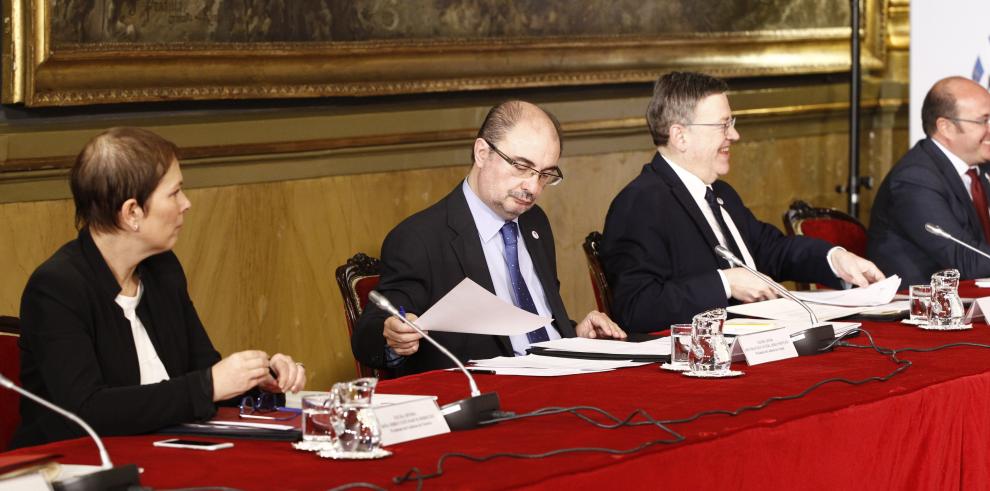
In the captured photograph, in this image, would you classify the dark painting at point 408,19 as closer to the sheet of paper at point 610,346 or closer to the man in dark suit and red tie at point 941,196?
the man in dark suit and red tie at point 941,196

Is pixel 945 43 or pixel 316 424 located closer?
pixel 316 424

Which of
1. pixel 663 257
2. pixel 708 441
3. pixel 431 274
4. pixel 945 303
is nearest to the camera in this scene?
pixel 708 441

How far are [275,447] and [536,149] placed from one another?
1.45 m

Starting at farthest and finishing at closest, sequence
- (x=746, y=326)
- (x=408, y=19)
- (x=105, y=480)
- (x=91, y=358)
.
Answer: (x=408, y=19)
(x=746, y=326)
(x=91, y=358)
(x=105, y=480)

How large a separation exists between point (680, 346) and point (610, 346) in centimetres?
30

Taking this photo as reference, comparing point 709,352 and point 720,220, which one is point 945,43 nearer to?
point 720,220

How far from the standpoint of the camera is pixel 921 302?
3508 mm

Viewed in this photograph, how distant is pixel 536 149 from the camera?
11.3ft

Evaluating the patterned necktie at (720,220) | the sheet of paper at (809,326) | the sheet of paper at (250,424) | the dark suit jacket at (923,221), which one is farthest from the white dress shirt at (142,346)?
the dark suit jacket at (923,221)

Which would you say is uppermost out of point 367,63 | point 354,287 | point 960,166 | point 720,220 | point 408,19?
point 408,19

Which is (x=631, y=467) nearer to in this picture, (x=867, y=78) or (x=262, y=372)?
A: (x=262, y=372)

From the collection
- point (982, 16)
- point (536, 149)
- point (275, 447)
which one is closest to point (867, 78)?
point (982, 16)

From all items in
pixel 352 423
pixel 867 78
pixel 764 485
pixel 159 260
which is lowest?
pixel 764 485

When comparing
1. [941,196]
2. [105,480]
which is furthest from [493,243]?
[941,196]
